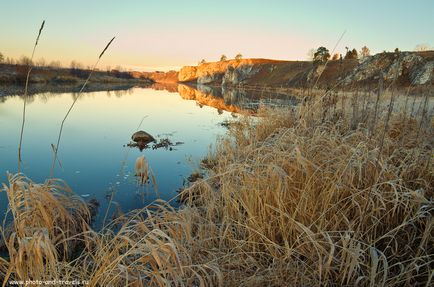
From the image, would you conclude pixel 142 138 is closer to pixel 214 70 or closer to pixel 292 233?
pixel 292 233

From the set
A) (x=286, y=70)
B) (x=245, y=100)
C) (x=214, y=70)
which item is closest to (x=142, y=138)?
(x=245, y=100)

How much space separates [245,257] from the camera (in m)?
2.44

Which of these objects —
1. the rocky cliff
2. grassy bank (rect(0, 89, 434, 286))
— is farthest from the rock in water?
the rocky cliff

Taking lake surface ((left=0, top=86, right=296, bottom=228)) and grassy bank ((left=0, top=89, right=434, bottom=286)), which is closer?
grassy bank ((left=0, top=89, right=434, bottom=286))

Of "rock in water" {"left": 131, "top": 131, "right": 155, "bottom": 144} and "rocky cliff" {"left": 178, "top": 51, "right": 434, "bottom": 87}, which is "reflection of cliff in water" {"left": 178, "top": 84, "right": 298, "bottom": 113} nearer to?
"rock in water" {"left": 131, "top": 131, "right": 155, "bottom": 144}

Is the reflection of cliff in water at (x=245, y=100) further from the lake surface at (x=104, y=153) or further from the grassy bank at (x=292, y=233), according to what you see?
the grassy bank at (x=292, y=233)

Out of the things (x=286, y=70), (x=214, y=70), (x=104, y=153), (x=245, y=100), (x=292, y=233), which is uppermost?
(x=214, y=70)

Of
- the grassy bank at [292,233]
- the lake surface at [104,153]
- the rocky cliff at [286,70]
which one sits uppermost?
the rocky cliff at [286,70]

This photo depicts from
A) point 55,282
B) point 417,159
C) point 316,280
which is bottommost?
point 316,280

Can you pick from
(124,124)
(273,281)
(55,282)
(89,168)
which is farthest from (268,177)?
(124,124)

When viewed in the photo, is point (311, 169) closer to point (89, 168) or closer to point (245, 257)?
point (245, 257)

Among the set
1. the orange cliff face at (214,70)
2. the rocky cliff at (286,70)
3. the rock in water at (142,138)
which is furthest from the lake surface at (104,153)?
the orange cliff face at (214,70)

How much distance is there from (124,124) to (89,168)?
6.93 meters

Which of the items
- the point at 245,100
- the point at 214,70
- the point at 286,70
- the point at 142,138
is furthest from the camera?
the point at 214,70
